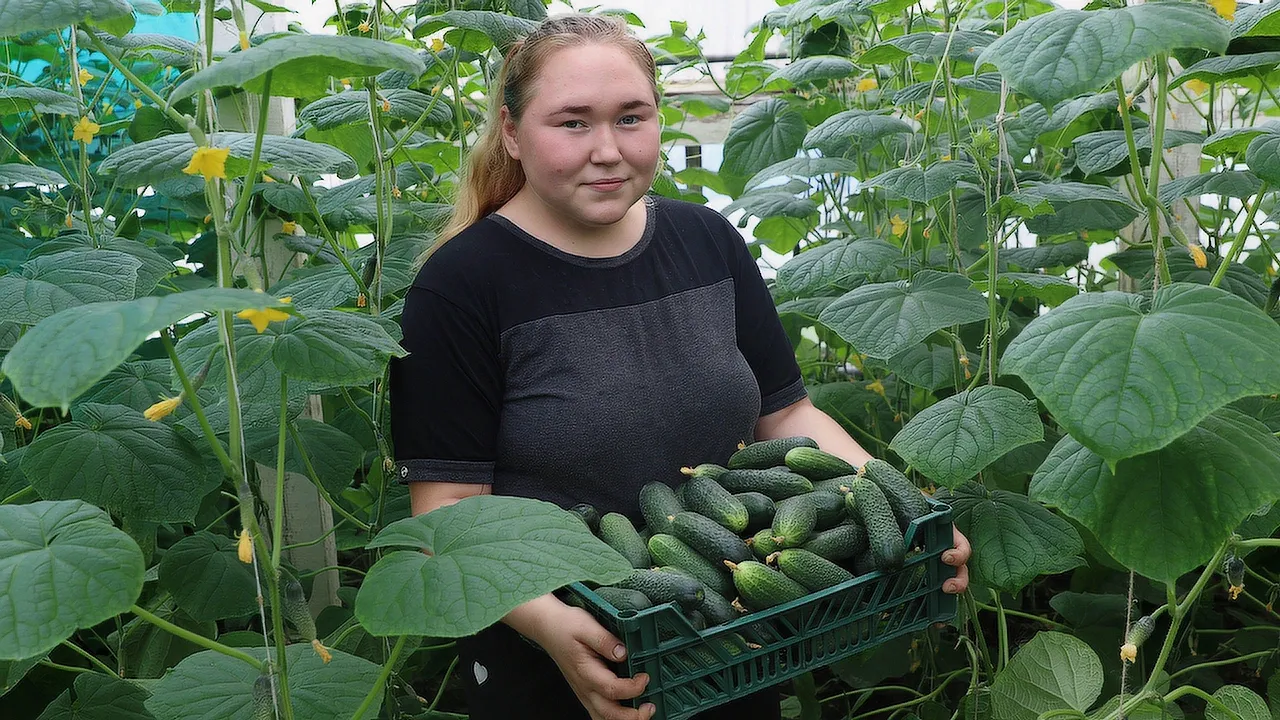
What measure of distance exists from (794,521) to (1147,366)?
588 millimetres

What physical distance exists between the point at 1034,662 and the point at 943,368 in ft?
2.23

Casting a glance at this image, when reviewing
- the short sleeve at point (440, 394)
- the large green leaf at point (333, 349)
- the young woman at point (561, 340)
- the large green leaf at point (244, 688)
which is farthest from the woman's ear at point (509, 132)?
the large green leaf at point (244, 688)

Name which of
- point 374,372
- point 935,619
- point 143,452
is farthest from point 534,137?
point 935,619

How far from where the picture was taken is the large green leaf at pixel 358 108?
2.25 m

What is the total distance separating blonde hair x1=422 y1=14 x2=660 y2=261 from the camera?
2012 mm

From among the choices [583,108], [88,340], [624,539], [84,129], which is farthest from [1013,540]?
[84,129]

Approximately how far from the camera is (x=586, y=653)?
5.26 ft

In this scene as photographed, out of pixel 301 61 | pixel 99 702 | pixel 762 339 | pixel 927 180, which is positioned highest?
pixel 301 61

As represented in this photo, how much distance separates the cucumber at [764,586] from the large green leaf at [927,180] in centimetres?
83

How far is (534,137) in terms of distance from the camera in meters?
1.97

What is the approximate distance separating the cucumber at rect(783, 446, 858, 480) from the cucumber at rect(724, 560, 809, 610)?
0.34 meters

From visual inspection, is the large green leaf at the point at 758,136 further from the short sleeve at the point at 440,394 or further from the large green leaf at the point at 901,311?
the short sleeve at the point at 440,394

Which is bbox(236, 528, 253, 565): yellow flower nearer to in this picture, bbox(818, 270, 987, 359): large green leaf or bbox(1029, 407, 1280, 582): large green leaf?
bbox(1029, 407, 1280, 582): large green leaf

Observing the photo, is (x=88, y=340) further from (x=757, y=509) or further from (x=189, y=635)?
(x=757, y=509)
